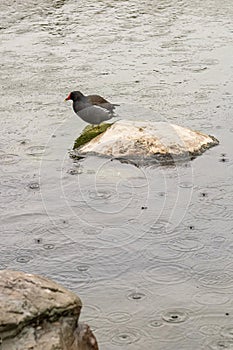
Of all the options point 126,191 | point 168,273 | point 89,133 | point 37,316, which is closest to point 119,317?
point 168,273

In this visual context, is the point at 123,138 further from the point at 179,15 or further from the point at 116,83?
the point at 179,15

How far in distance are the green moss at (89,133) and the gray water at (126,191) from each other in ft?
0.50

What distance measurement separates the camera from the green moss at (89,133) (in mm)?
11891

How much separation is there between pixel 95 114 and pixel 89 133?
10.9 inches

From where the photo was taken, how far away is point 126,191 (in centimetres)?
1021

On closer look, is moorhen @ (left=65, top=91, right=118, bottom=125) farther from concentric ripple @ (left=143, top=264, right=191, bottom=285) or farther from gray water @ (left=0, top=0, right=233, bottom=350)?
concentric ripple @ (left=143, top=264, right=191, bottom=285)

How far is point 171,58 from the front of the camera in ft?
53.2

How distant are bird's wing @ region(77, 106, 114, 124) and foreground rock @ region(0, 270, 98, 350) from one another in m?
6.53

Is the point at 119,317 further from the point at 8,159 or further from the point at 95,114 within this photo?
the point at 95,114

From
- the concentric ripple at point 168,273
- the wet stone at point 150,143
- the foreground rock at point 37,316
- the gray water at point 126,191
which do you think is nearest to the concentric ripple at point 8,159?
the gray water at point 126,191

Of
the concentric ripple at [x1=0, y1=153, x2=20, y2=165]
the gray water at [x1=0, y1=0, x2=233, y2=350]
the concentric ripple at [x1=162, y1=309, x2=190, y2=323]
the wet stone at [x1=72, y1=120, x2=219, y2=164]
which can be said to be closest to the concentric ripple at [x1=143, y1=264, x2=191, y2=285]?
the gray water at [x1=0, y1=0, x2=233, y2=350]

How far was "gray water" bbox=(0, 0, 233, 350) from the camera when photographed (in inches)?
295

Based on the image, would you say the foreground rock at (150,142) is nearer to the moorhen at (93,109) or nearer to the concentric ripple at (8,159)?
the moorhen at (93,109)

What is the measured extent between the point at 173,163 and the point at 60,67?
5430 mm
